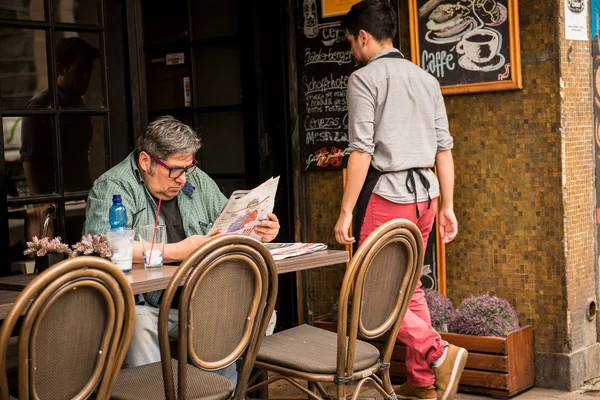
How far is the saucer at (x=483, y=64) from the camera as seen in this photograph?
454cm

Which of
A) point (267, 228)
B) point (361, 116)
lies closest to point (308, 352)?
point (267, 228)

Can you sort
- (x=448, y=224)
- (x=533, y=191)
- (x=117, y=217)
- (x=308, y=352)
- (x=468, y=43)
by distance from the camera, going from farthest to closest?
(x=468, y=43) < (x=533, y=191) < (x=448, y=224) < (x=308, y=352) < (x=117, y=217)

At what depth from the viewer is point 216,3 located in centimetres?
537

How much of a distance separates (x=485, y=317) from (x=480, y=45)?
1.37 meters

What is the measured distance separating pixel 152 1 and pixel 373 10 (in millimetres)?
2035

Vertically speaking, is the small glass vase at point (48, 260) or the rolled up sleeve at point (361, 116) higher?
the rolled up sleeve at point (361, 116)

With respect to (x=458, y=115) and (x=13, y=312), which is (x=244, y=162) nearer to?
(x=458, y=115)

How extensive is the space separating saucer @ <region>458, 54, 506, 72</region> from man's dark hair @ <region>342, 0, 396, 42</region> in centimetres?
73

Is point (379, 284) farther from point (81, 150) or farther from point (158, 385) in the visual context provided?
point (81, 150)

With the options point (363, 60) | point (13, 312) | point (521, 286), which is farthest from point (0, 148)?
point (521, 286)

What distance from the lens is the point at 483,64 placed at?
459cm

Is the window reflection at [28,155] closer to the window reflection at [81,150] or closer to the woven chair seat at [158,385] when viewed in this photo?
the window reflection at [81,150]

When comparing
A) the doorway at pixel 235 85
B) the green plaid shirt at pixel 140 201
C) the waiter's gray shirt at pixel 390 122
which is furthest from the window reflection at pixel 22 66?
the waiter's gray shirt at pixel 390 122

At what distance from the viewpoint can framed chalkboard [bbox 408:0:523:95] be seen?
14.8ft
